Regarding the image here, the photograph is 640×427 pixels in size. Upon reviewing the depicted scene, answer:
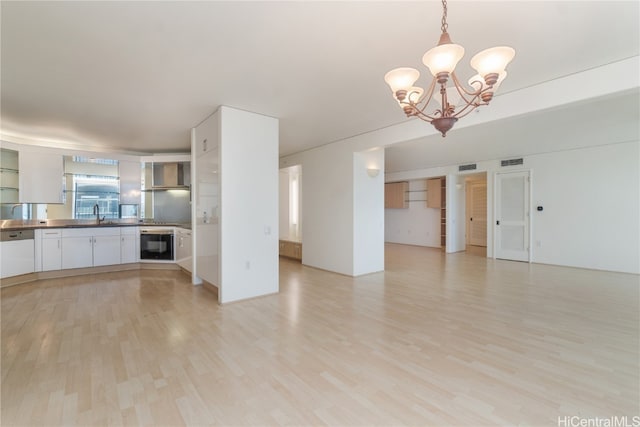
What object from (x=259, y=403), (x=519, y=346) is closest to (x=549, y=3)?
(x=519, y=346)

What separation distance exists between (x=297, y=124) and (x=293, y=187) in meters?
3.42

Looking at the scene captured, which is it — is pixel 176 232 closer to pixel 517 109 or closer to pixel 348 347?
pixel 348 347

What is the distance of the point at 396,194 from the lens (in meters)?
10.8

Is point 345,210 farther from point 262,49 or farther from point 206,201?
point 262,49

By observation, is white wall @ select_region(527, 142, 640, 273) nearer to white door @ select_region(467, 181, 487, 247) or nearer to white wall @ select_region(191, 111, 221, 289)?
white door @ select_region(467, 181, 487, 247)

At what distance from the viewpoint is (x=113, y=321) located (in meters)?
3.30

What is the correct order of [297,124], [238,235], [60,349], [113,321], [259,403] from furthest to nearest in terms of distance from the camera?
[297,124]
[238,235]
[113,321]
[60,349]
[259,403]

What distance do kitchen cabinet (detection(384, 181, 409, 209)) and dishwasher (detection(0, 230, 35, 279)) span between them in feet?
32.0

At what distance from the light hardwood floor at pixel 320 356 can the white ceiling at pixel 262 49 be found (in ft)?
8.75

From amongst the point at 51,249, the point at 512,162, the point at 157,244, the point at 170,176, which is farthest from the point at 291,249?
the point at 512,162

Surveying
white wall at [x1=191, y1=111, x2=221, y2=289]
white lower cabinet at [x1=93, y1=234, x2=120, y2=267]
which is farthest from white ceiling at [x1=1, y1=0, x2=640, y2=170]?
white lower cabinet at [x1=93, y1=234, x2=120, y2=267]

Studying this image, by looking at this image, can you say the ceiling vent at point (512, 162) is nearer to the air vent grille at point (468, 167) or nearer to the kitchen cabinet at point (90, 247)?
the air vent grille at point (468, 167)

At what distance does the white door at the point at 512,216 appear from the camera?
23.2 feet

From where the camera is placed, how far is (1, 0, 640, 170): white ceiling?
201 cm
